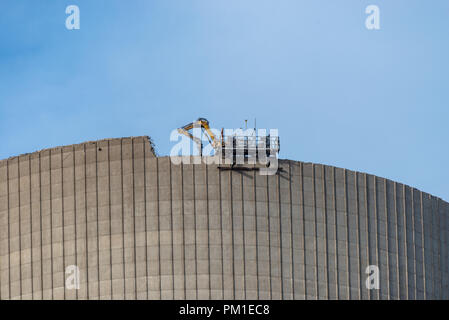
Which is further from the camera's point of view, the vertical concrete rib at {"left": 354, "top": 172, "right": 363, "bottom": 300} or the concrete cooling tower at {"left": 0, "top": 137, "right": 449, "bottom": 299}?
the vertical concrete rib at {"left": 354, "top": 172, "right": 363, "bottom": 300}

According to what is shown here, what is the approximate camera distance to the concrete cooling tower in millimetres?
124250

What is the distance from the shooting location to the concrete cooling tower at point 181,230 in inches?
4892

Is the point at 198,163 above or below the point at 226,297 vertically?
above

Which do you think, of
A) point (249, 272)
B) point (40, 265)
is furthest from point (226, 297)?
point (40, 265)

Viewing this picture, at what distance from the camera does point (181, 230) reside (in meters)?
124

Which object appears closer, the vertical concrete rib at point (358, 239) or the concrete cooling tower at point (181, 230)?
the concrete cooling tower at point (181, 230)

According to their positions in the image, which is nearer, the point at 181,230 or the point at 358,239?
the point at 181,230

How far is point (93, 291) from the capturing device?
408 ft

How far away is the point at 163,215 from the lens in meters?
125

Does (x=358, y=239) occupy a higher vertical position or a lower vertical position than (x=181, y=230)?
lower

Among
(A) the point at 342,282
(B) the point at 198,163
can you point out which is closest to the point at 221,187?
(B) the point at 198,163
